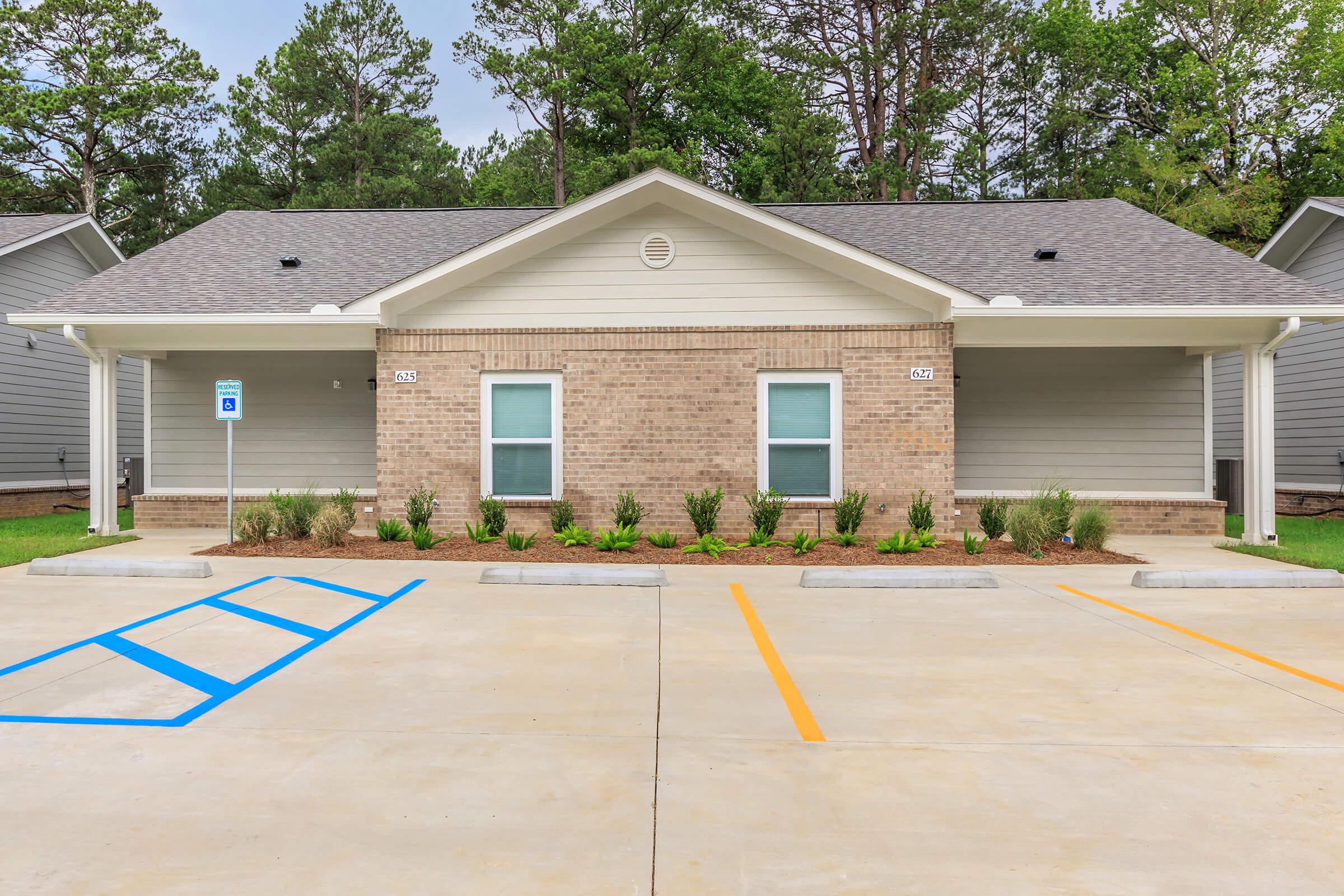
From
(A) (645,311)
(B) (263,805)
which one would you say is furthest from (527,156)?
(B) (263,805)

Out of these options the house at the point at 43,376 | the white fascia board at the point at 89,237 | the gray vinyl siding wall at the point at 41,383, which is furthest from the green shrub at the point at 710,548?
the white fascia board at the point at 89,237

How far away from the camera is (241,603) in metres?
7.75

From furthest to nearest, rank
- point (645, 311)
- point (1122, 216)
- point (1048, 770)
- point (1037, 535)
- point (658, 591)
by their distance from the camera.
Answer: point (1122, 216), point (645, 311), point (1037, 535), point (658, 591), point (1048, 770)

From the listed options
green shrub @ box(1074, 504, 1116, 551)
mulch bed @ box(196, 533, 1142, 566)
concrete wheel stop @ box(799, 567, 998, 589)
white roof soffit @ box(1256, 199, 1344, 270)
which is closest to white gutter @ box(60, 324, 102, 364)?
mulch bed @ box(196, 533, 1142, 566)

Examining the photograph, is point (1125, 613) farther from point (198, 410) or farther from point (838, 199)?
point (838, 199)

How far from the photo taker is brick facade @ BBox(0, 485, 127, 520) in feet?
55.0

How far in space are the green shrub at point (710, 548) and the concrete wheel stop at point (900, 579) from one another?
2.02 m

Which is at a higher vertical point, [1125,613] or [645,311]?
[645,311]

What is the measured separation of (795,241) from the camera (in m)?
11.6

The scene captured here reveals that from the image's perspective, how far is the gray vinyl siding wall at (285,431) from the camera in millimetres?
14375

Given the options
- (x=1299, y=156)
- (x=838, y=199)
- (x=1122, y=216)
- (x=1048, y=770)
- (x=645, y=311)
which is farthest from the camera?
(x=838, y=199)

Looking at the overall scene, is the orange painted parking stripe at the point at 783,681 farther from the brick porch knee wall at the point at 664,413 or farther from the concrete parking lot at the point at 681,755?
the brick porch knee wall at the point at 664,413

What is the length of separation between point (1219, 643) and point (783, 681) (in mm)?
3590

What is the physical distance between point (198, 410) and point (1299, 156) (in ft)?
103
